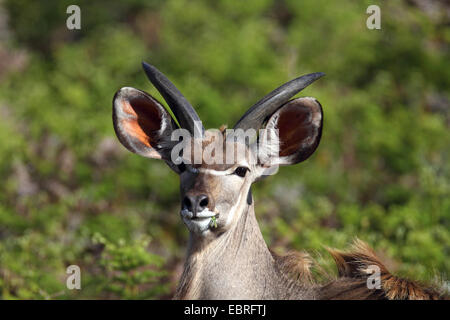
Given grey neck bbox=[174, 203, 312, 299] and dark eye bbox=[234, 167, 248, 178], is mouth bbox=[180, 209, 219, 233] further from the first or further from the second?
dark eye bbox=[234, 167, 248, 178]

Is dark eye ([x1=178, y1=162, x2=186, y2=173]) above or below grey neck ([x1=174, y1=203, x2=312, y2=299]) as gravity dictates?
above

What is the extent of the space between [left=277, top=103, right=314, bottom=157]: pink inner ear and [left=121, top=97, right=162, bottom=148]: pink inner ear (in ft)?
3.22

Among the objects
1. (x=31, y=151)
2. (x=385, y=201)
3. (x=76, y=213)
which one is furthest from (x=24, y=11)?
(x=385, y=201)

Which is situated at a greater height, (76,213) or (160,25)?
(160,25)

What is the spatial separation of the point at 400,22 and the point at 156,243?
10.4 m

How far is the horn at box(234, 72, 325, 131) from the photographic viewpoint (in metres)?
5.54

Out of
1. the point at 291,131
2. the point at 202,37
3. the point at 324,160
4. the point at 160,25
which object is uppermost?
the point at 160,25

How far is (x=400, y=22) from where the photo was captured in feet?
62.5

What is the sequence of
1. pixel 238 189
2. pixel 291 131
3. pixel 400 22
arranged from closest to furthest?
pixel 238 189
pixel 291 131
pixel 400 22

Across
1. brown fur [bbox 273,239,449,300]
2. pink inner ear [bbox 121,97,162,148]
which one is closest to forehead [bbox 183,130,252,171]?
pink inner ear [bbox 121,97,162,148]

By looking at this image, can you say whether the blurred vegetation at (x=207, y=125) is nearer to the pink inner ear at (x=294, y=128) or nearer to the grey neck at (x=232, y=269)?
the grey neck at (x=232, y=269)

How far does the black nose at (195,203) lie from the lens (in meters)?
4.95

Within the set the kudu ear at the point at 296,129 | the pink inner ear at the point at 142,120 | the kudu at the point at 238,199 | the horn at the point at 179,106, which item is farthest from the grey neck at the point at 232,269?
the pink inner ear at the point at 142,120
